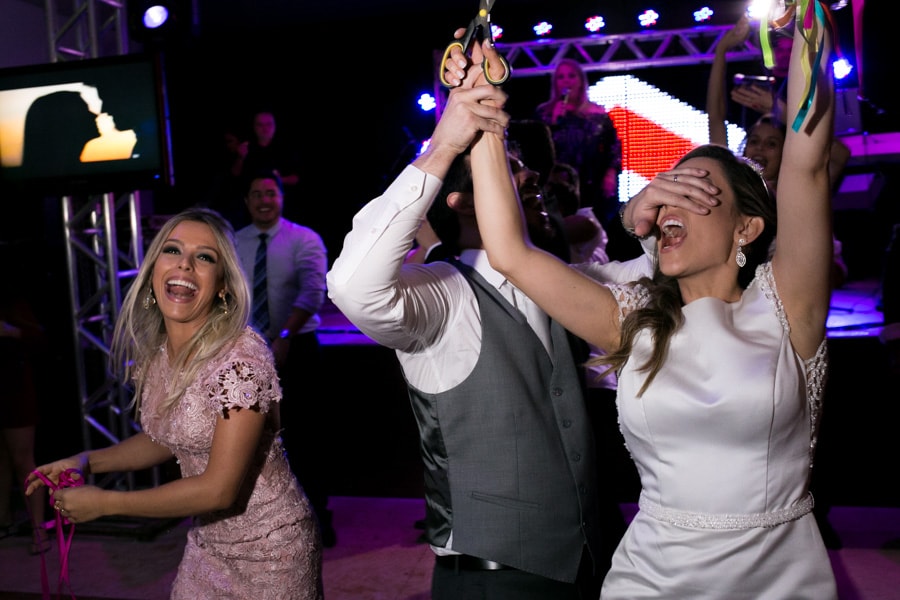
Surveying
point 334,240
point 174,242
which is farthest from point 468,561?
point 334,240

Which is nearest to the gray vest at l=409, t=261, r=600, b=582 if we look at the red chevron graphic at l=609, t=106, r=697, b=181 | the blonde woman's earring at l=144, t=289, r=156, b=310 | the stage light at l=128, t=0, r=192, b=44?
the blonde woman's earring at l=144, t=289, r=156, b=310

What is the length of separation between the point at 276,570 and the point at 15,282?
3.04m

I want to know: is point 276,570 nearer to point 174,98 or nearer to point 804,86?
point 804,86

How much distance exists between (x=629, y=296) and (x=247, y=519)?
3.42 feet

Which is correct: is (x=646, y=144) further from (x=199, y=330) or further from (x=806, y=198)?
(x=806, y=198)

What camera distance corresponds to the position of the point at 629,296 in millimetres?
1570

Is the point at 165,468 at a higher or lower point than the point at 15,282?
lower

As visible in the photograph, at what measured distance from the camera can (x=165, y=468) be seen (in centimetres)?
451

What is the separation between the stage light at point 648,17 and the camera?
7457 mm

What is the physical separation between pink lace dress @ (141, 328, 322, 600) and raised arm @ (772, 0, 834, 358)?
3.78ft

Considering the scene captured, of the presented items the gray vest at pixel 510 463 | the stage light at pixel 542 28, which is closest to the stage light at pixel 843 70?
the stage light at pixel 542 28

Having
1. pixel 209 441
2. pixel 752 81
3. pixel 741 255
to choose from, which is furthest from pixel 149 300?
pixel 752 81

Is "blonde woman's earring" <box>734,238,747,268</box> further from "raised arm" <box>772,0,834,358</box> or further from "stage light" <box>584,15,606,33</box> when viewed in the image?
"stage light" <box>584,15,606,33</box>

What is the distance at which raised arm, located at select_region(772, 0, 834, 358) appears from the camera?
3.94 ft
